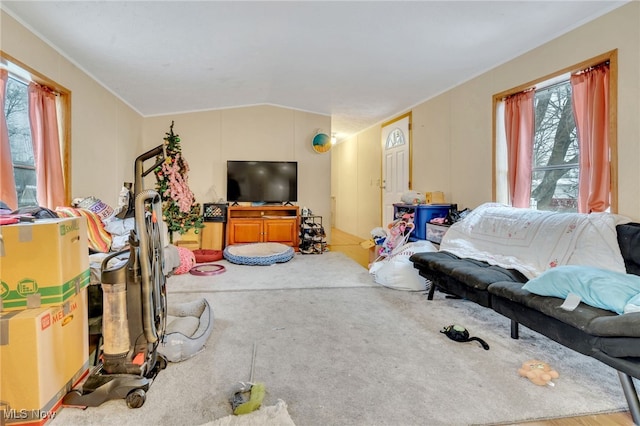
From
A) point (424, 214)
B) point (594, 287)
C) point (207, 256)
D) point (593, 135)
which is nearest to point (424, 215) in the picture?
point (424, 214)

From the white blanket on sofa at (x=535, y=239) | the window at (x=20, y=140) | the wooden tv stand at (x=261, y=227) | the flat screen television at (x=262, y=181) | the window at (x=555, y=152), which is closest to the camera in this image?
the white blanket on sofa at (x=535, y=239)

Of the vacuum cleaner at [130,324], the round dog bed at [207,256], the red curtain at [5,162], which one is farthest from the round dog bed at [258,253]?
the vacuum cleaner at [130,324]

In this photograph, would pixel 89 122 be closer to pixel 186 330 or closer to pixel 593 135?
pixel 186 330

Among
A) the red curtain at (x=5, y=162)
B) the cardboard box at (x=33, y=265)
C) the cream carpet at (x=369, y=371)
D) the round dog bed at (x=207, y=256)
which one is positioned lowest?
the cream carpet at (x=369, y=371)

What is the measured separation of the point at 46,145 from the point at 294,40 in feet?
8.44

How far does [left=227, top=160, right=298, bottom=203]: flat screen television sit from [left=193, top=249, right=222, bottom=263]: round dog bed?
44.9 inches

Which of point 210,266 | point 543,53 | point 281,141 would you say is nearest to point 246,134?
point 281,141

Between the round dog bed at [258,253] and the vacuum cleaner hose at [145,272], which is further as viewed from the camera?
the round dog bed at [258,253]

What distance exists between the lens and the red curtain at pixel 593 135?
251cm

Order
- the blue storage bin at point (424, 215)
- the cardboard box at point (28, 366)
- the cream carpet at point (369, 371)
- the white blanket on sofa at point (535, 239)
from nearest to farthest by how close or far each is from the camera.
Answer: the cardboard box at point (28, 366) < the cream carpet at point (369, 371) < the white blanket on sofa at point (535, 239) < the blue storage bin at point (424, 215)

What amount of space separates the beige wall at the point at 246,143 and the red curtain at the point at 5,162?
9.63 ft

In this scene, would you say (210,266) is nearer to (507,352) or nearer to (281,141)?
(281,141)

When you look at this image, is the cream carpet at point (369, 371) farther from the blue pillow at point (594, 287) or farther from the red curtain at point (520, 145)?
the red curtain at point (520, 145)

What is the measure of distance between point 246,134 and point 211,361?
186 inches
